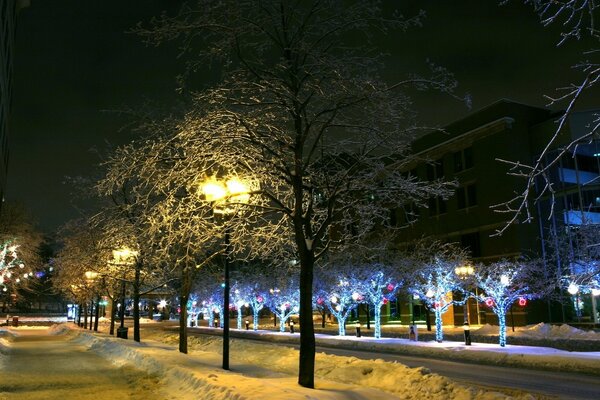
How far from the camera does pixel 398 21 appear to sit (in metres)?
11.0

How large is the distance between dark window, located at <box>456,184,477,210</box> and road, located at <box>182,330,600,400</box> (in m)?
30.8

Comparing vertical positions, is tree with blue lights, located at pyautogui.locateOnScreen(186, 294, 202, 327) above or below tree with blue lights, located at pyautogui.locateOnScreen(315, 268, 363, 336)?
below

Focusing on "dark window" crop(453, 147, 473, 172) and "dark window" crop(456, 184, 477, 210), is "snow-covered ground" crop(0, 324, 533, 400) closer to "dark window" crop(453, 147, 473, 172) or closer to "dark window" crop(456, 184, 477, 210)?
"dark window" crop(456, 184, 477, 210)

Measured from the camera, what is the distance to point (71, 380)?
15250 mm

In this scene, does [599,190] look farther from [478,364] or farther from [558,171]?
[478,364]

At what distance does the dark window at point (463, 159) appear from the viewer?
5134 cm

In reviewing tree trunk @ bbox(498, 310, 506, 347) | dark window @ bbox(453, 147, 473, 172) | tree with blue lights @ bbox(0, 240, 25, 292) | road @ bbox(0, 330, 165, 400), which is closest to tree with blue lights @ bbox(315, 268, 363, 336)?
tree trunk @ bbox(498, 310, 506, 347)

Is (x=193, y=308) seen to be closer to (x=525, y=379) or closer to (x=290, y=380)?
(x=525, y=379)

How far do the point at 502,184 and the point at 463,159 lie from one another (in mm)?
5759

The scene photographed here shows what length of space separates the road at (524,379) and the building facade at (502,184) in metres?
21.0

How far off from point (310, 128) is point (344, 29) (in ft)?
7.43

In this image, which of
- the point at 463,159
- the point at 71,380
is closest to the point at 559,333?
the point at 463,159

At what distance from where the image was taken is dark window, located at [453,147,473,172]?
51.3m

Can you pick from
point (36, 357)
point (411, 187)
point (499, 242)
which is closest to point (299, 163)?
point (411, 187)
